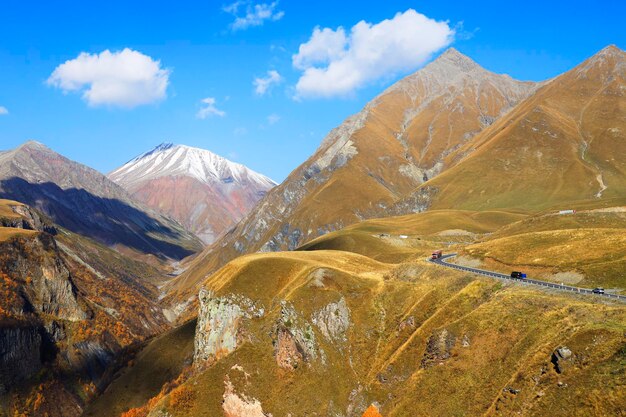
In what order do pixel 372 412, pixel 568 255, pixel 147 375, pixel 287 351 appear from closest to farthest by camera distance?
pixel 372 412
pixel 287 351
pixel 568 255
pixel 147 375

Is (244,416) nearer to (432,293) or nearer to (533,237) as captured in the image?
(432,293)

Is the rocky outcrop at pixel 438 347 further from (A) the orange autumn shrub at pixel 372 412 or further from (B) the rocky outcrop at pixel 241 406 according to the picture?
(B) the rocky outcrop at pixel 241 406

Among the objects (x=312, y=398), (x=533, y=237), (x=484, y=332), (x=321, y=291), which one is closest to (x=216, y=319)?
(x=321, y=291)

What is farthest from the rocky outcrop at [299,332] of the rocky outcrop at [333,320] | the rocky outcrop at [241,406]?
the rocky outcrop at [241,406]

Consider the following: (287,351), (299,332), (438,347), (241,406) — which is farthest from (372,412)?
(241,406)

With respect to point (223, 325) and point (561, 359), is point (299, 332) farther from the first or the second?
point (561, 359)
